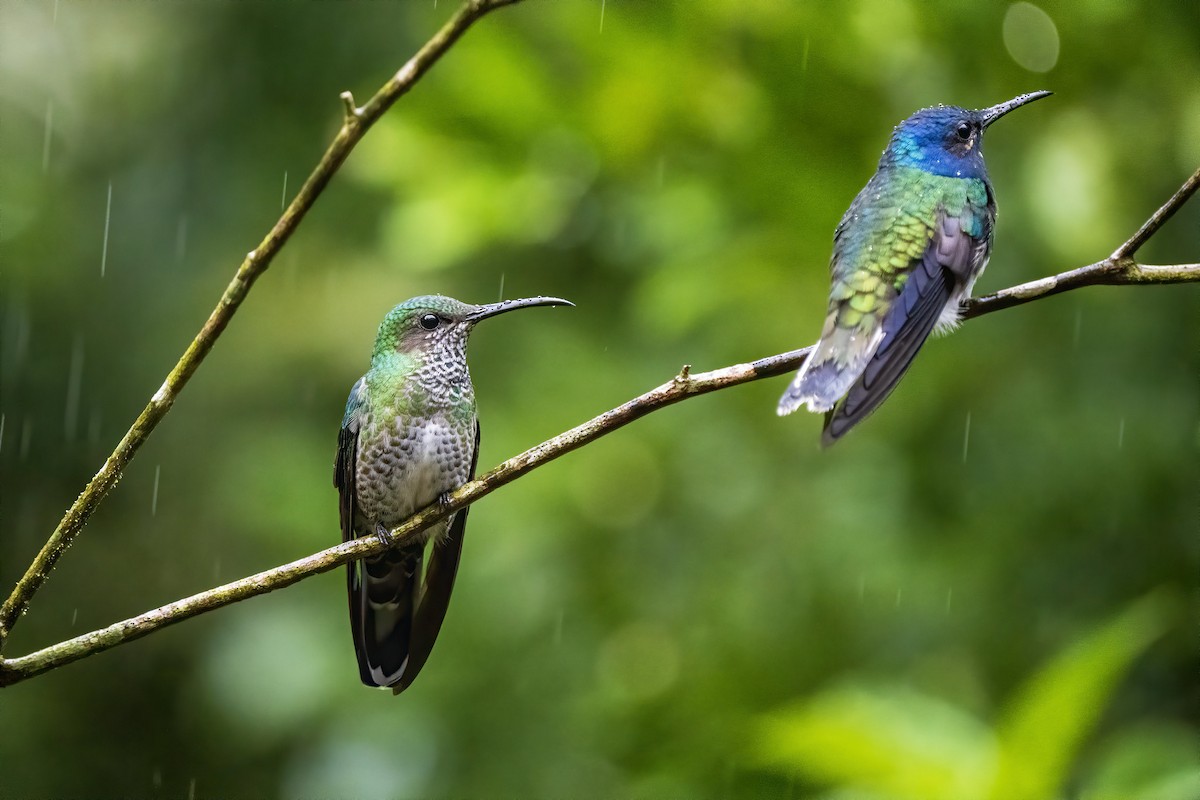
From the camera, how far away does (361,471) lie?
2.78m

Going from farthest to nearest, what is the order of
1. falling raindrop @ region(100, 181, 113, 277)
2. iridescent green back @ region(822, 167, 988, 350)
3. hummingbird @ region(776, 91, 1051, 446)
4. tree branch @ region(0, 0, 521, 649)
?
falling raindrop @ region(100, 181, 113, 277), iridescent green back @ region(822, 167, 988, 350), hummingbird @ region(776, 91, 1051, 446), tree branch @ region(0, 0, 521, 649)

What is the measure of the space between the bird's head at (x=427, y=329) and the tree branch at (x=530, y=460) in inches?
33.1

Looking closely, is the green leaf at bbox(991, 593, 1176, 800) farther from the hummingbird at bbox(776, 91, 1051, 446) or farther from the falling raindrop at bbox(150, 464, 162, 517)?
the falling raindrop at bbox(150, 464, 162, 517)

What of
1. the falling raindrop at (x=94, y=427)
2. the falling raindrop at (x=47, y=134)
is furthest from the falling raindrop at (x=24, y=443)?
the falling raindrop at (x=47, y=134)

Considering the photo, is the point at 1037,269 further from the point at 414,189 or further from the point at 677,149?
the point at 414,189

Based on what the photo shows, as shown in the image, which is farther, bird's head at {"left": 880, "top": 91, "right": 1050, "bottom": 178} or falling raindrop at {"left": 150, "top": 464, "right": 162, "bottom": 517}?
falling raindrop at {"left": 150, "top": 464, "right": 162, "bottom": 517}

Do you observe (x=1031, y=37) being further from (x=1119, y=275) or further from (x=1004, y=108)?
(x=1119, y=275)

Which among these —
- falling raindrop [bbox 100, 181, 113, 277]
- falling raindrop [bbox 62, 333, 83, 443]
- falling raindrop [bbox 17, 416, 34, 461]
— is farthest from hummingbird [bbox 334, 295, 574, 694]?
falling raindrop [bbox 100, 181, 113, 277]

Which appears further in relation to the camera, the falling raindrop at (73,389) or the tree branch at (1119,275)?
the falling raindrop at (73,389)

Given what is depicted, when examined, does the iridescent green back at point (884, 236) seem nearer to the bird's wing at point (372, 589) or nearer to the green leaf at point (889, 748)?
the bird's wing at point (372, 589)

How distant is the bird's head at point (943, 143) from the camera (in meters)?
2.68

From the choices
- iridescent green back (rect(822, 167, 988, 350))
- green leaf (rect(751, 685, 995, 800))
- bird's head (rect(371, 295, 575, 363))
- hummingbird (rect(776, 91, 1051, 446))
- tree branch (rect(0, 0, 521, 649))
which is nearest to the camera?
tree branch (rect(0, 0, 521, 649))

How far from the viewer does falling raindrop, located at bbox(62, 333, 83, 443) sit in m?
6.72

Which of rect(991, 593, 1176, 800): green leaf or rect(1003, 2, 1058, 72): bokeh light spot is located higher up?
rect(1003, 2, 1058, 72): bokeh light spot
